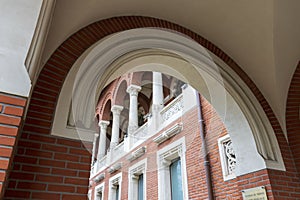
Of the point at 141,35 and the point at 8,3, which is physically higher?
the point at 141,35

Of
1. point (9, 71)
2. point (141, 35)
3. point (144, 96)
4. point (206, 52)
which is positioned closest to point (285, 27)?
point (206, 52)

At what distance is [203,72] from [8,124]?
97.0 inches

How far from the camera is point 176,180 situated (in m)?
5.70

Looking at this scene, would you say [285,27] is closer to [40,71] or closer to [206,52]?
[206,52]

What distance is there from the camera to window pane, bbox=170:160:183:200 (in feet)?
18.1

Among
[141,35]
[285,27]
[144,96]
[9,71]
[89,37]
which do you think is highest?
[144,96]

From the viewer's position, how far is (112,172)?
877 centimetres

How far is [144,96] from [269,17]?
726 cm

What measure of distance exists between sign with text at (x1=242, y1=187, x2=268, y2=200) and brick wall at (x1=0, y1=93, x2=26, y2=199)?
7.90ft

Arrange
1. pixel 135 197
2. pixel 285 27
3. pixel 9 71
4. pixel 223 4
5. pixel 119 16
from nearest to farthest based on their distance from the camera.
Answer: pixel 9 71 < pixel 119 16 < pixel 223 4 < pixel 285 27 < pixel 135 197

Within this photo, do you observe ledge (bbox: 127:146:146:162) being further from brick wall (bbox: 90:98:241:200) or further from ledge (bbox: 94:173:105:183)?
ledge (bbox: 94:173:105:183)

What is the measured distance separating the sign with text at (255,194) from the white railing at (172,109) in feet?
10.4

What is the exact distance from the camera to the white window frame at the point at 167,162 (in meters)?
5.28

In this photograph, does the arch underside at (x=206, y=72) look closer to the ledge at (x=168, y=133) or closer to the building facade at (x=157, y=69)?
the building facade at (x=157, y=69)
